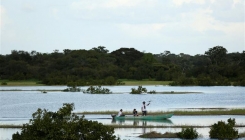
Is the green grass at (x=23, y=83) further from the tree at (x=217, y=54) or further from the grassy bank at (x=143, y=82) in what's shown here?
the tree at (x=217, y=54)

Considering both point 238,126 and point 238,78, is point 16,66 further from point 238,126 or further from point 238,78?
point 238,126

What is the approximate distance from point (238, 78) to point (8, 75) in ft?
168

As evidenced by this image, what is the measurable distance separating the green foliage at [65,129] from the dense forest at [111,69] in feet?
263

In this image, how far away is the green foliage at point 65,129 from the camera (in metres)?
25.2

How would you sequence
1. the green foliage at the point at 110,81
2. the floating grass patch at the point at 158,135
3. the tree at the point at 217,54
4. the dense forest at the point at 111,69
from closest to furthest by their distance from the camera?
the floating grass patch at the point at 158,135 < the green foliage at the point at 110,81 < the dense forest at the point at 111,69 < the tree at the point at 217,54

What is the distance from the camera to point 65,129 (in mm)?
25297

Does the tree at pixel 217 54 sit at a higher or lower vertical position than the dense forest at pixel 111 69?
higher

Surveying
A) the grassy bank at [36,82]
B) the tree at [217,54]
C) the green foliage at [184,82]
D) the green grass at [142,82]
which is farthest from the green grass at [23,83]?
the tree at [217,54]

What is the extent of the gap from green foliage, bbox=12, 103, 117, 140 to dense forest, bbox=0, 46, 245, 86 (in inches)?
3151

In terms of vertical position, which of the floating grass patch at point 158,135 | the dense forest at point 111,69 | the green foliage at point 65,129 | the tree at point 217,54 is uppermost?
the tree at point 217,54

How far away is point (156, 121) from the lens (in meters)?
40.7

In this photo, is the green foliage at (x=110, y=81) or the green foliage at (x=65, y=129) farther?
the green foliage at (x=110, y=81)

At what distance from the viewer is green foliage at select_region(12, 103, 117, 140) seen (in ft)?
82.7

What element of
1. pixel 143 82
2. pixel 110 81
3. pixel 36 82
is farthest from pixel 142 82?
pixel 36 82
